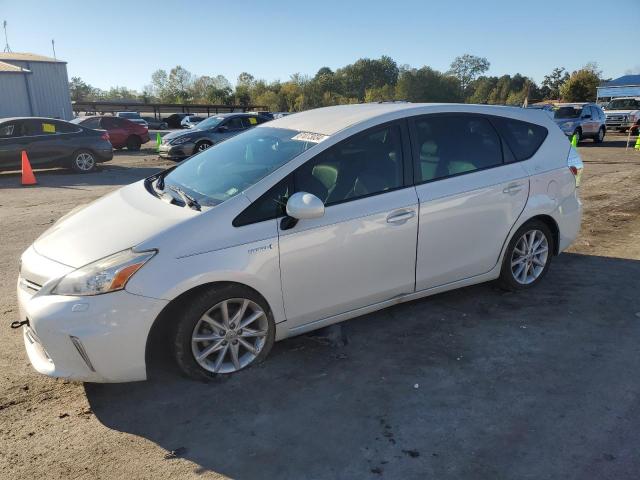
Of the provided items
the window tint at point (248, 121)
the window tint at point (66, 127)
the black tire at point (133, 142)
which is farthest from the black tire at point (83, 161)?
the black tire at point (133, 142)

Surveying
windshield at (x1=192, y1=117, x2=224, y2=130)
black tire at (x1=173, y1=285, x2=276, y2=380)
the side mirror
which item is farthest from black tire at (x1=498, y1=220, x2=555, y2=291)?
windshield at (x1=192, y1=117, x2=224, y2=130)

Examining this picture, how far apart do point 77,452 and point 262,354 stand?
1.23 meters

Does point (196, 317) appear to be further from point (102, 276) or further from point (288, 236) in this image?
point (288, 236)

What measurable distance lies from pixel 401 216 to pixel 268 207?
1.01 metres

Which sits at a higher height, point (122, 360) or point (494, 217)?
point (494, 217)

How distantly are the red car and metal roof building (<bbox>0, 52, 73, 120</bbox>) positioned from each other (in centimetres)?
699

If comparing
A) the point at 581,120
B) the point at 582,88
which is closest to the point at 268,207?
the point at 581,120

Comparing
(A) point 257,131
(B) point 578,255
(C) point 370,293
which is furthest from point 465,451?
(B) point 578,255

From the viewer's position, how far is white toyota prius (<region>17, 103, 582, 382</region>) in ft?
9.66

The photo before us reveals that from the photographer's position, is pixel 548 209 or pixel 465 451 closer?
pixel 465 451

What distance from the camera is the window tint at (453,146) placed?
393cm

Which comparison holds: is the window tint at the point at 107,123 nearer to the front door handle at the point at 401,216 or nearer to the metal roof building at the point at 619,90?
the front door handle at the point at 401,216

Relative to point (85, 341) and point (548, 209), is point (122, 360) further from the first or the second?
point (548, 209)

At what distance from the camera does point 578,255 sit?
586 cm
